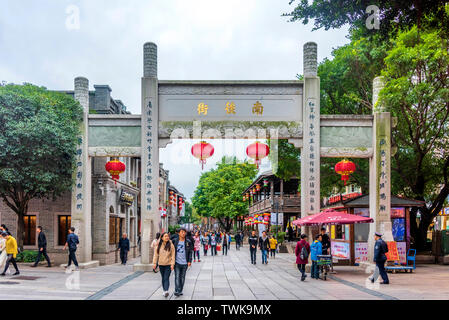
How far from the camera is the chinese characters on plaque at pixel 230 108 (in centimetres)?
2123

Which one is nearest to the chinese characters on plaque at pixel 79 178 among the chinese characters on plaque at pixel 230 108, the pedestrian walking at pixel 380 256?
the chinese characters on plaque at pixel 230 108

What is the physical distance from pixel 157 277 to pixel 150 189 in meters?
4.32

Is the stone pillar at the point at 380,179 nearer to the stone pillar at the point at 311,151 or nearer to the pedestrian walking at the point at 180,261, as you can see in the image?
the stone pillar at the point at 311,151

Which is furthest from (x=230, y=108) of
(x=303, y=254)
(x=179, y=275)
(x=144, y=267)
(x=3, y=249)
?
(x=3, y=249)

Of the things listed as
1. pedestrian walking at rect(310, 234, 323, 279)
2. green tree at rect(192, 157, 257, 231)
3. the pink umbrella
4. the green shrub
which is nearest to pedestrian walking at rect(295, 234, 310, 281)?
pedestrian walking at rect(310, 234, 323, 279)

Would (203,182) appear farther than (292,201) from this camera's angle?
Yes

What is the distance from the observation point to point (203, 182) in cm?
7688

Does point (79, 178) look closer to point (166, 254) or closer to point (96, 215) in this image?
point (96, 215)

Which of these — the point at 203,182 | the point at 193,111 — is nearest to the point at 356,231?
the point at 193,111

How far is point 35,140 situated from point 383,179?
14.1 meters

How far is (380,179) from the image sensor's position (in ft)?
69.0

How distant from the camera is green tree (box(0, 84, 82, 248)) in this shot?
19375 mm

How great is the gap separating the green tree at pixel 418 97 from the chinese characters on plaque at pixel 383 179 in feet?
6.98

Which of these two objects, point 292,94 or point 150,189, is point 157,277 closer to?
point 150,189
